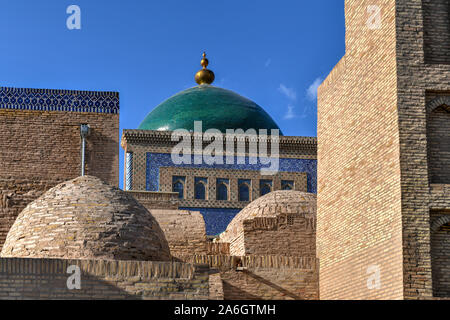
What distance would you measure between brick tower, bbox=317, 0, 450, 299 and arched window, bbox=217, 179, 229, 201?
27.6ft

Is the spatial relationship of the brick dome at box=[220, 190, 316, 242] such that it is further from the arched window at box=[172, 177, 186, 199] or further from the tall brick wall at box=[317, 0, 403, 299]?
the arched window at box=[172, 177, 186, 199]

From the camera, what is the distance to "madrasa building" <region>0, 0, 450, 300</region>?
8.33 meters

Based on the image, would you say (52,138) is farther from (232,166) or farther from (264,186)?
(264,186)

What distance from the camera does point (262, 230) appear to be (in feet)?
37.8

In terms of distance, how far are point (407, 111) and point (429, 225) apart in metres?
1.30

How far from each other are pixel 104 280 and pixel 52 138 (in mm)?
5764

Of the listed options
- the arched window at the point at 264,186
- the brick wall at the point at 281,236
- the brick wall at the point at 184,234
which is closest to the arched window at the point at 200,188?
the arched window at the point at 264,186

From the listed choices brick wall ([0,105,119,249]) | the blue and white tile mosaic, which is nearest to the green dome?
the blue and white tile mosaic

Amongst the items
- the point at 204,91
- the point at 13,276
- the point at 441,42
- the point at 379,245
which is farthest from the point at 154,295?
the point at 204,91

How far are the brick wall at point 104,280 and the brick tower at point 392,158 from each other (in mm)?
2083

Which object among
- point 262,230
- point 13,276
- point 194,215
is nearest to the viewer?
point 13,276

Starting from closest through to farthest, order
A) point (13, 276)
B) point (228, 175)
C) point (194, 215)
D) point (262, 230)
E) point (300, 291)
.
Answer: point (13, 276) < point (300, 291) < point (262, 230) < point (194, 215) < point (228, 175)
